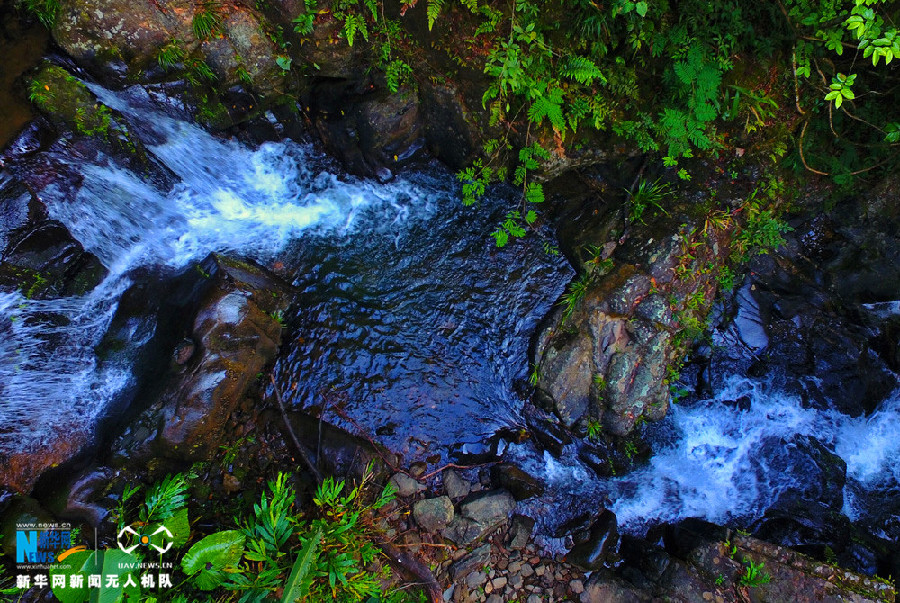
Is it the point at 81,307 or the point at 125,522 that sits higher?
the point at 81,307

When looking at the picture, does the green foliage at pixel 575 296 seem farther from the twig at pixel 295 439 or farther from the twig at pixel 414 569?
the twig at pixel 295 439

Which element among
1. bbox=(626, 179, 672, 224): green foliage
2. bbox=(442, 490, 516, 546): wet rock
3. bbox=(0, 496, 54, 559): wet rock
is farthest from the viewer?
bbox=(626, 179, 672, 224): green foliage

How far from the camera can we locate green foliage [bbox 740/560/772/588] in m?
4.34

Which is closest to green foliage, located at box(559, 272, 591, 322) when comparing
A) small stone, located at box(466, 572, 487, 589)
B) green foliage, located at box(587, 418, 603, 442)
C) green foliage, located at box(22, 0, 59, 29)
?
green foliage, located at box(587, 418, 603, 442)

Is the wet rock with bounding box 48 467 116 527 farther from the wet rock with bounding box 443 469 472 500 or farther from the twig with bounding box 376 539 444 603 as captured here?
the wet rock with bounding box 443 469 472 500

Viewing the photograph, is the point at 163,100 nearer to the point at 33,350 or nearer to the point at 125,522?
the point at 33,350

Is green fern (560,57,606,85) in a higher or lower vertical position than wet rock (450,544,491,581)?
higher

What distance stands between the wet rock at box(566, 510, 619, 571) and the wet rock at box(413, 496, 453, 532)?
1.47 metres

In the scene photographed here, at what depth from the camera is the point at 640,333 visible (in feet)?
16.4

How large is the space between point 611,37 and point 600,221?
2078 mm

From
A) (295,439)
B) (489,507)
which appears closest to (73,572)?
(295,439)

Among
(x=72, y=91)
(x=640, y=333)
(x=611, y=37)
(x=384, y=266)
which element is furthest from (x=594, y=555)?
(x=72, y=91)

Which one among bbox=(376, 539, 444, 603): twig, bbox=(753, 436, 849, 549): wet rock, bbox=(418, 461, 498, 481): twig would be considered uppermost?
bbox=(418, 461, 498, 481): twig

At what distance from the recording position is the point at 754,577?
437 centimetres
